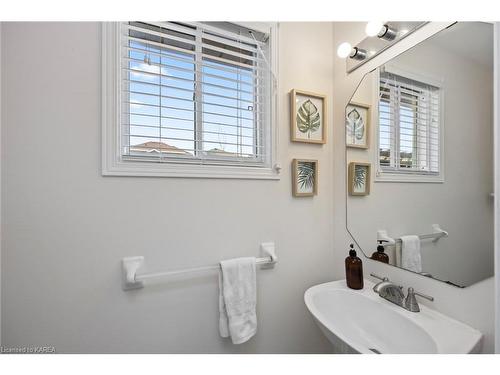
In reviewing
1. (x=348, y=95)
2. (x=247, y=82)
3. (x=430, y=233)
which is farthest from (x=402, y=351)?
(x=247, y=82)

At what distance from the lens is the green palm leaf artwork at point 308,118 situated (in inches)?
45.3

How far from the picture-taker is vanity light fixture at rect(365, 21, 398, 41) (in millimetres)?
908

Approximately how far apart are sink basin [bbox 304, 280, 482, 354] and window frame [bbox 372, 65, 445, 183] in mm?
508

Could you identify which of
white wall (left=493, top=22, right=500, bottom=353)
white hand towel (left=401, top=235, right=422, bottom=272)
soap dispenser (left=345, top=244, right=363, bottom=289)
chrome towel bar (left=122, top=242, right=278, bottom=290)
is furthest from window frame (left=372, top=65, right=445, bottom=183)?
chrome towel bar (left=122, top=242, right=278, bottom=290)

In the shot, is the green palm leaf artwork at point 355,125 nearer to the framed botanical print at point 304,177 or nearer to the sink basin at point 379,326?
the framed botanical print at point 304,177

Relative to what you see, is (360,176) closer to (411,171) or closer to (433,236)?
(411,171)

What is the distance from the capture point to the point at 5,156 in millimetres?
763

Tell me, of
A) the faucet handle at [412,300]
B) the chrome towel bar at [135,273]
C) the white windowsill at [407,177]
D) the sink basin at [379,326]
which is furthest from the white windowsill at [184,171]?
the faucet handle at [412,300]

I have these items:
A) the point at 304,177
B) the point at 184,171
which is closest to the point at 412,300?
the point at 304,177

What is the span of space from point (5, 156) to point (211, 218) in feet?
2.49

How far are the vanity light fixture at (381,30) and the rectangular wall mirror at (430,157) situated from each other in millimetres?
98
